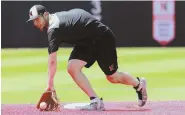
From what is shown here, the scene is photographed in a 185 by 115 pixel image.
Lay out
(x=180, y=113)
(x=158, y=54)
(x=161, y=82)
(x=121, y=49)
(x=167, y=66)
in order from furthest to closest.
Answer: (x=121, y=49), (x=158, y=54), (x=167, y=66), (x=161, y=82), (x=180, y=113)

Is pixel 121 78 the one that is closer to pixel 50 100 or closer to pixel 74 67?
pixel 74 67

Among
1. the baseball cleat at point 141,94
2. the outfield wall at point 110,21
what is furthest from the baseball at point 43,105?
the outfield wall at point 110,21

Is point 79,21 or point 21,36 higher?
point 79,21

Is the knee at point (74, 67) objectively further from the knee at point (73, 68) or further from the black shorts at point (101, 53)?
the black shorts at point (101, 53)

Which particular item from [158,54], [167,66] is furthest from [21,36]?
[167,66]

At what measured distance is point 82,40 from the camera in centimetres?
845

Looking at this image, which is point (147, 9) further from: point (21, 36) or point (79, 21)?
point (79, 21)

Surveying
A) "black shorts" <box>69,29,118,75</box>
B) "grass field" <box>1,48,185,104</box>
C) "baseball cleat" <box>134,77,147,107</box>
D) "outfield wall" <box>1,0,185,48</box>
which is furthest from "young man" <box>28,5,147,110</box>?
"outfield wall" <box>1,0,185,48</box>

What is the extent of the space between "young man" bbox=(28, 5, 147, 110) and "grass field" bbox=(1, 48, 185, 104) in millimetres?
1689

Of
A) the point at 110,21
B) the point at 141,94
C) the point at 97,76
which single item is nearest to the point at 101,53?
the point at 141,94

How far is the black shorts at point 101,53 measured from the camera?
27.9 ft

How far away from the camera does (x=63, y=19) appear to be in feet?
27.3

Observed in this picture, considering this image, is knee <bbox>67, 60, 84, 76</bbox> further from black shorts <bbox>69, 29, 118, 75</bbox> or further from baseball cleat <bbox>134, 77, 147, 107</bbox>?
baseball cleat <bbox>134, 77, 147, 107</bbox>

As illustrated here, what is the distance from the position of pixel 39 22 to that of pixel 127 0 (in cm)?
1505
